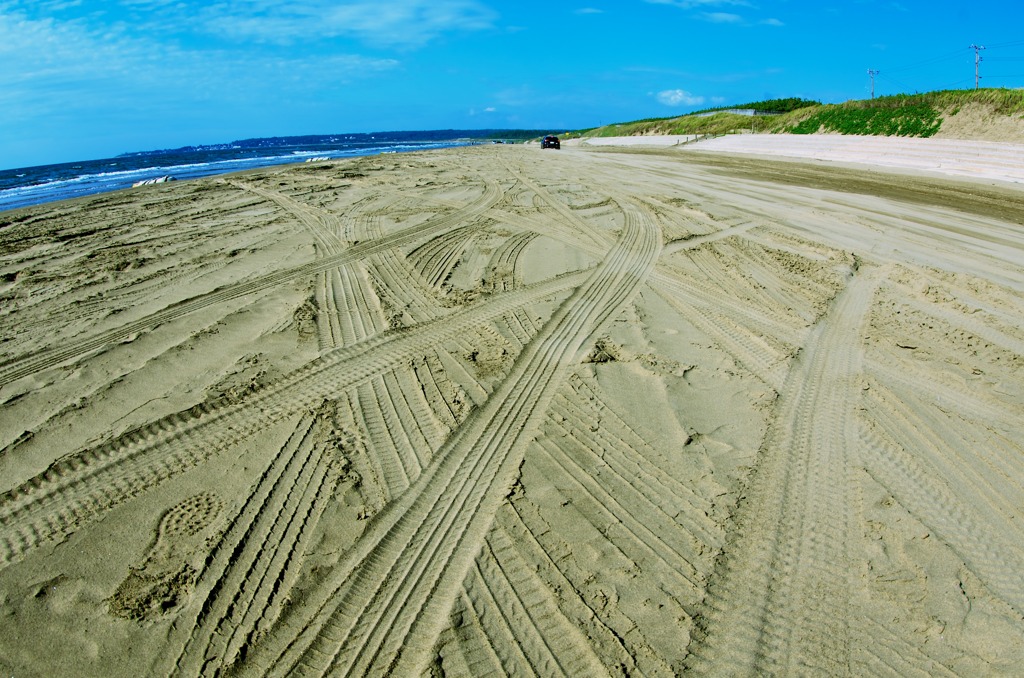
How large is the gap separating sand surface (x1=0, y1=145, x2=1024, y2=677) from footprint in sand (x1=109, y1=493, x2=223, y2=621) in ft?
0.05

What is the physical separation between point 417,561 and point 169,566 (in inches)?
58.4

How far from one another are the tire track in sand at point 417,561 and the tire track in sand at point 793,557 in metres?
1.40

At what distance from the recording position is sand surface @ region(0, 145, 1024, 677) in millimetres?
2807

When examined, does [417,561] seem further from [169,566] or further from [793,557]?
[793,557]

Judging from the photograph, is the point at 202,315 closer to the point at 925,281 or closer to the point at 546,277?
the point at 546,277

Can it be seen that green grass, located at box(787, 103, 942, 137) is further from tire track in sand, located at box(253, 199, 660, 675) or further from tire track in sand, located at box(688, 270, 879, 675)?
tire track in sand, located at box(253, 199, 660, 675)

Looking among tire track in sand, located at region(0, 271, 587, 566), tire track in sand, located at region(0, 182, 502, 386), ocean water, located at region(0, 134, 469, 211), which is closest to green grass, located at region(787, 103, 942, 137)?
tire track in sand, located at region(0, 182, 502, 386)

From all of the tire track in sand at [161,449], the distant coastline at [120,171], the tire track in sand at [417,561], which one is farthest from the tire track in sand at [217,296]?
the distant coastline at [120,171]

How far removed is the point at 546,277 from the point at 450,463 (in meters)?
4.44

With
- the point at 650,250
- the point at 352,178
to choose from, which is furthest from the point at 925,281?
the point at 352,178

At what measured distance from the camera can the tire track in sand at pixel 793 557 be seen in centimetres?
272

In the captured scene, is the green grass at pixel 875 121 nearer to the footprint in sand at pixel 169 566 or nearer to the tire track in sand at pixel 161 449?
the tire track in sand at pixel 161 449

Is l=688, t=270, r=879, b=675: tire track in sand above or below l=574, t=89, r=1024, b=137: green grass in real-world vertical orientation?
below

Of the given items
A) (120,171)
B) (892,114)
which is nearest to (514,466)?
(892,114)
